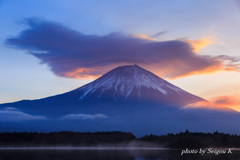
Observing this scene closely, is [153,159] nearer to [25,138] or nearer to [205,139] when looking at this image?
[205,139]

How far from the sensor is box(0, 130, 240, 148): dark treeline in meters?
105

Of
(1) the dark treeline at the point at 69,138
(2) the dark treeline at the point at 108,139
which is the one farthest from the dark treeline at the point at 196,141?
(1) the dark treeline at the point at 69,138

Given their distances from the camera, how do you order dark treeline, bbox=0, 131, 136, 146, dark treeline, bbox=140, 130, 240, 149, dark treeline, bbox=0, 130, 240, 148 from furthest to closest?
dark treeline, bbox=0, 131, 136, 146, dark treeline, bbox=0, 130, 240, 148, dark treeline, bbox=140, 130, 240, 149

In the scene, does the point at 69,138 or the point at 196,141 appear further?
the point at 69,138

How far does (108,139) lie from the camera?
408 ft

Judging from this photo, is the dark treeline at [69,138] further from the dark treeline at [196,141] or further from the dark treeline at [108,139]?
the dark treeline at [196,141]

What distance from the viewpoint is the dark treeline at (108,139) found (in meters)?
105

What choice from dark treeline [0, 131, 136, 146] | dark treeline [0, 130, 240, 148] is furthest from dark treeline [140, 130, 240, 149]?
dark treeline [0, 131, 136, 146]

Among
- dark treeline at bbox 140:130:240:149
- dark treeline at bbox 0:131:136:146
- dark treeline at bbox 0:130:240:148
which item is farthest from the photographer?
dark treeline at bbox 0:131:136:146

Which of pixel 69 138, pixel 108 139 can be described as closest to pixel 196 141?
pixel 108 139

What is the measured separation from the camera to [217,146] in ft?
330

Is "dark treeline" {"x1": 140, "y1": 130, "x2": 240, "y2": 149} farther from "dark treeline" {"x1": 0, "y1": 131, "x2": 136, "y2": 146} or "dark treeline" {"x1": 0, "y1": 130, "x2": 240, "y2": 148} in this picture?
"dark treeline" {"x1": 0, "y1": 131, "x2": 136, "y2": 146}

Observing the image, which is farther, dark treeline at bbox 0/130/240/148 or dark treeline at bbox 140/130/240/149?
dark treeline at bbox 0/130/240/148

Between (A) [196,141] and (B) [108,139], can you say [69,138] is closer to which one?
(B) [108,139]
